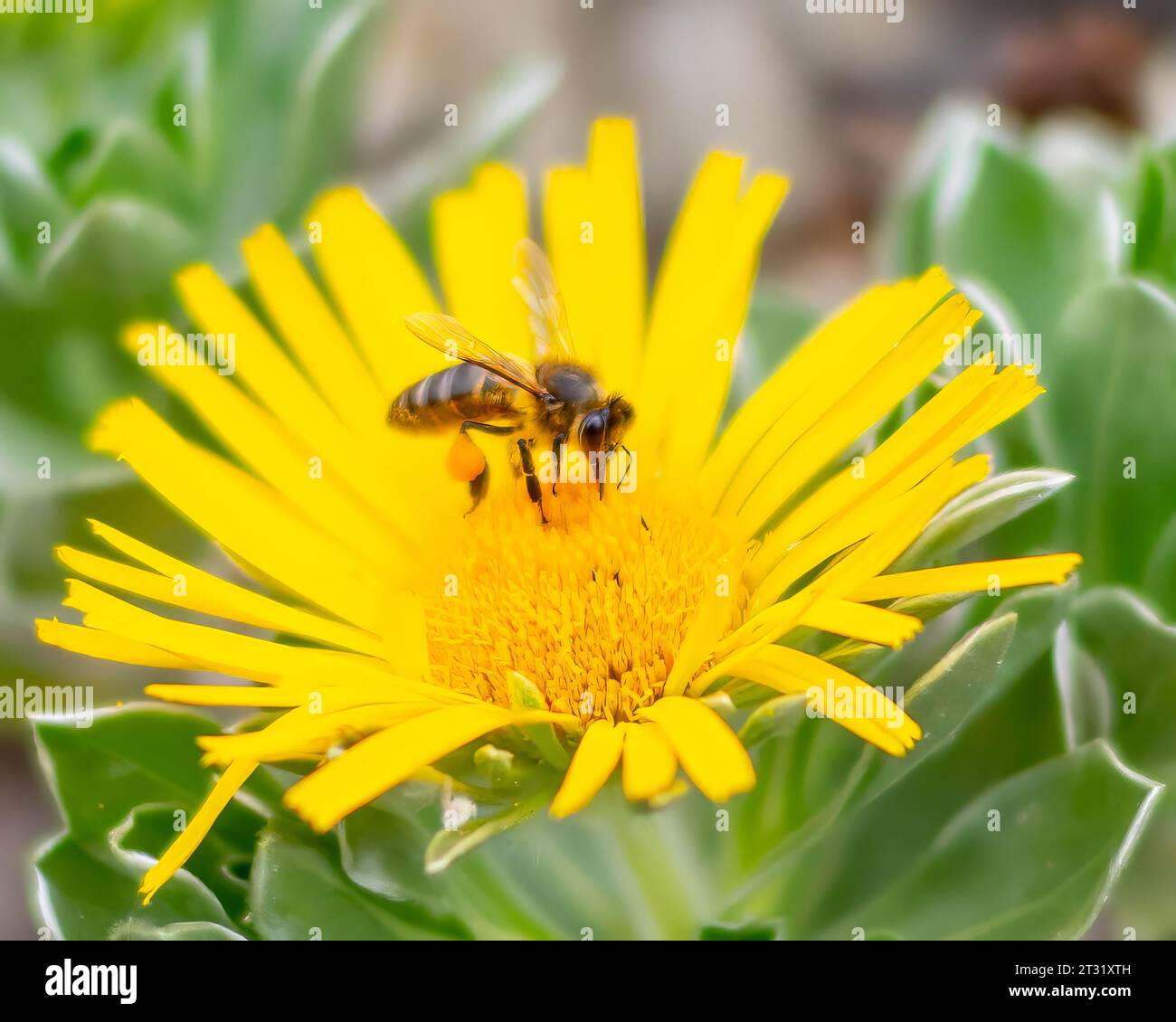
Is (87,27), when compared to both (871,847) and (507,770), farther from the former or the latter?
(871,847)

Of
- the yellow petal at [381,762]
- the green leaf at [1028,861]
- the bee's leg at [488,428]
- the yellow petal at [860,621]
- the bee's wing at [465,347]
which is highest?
the bee's wing at [465,347]

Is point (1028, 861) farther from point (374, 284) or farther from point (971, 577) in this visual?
point (374, 284)

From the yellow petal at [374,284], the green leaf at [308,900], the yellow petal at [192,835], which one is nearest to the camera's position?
the yellow petal at [192,835]

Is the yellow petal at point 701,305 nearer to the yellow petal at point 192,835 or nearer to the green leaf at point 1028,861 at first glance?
the green leaf at point 1028,861

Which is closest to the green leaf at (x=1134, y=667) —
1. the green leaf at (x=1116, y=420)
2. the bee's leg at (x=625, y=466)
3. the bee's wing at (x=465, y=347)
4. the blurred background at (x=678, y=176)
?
the blurred background at (x=678, y=176)

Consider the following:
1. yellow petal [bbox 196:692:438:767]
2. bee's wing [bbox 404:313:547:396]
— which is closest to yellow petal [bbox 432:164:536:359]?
bee's wing [bbox 404:313:547:396]

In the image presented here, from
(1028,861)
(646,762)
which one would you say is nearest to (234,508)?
(646,762)
